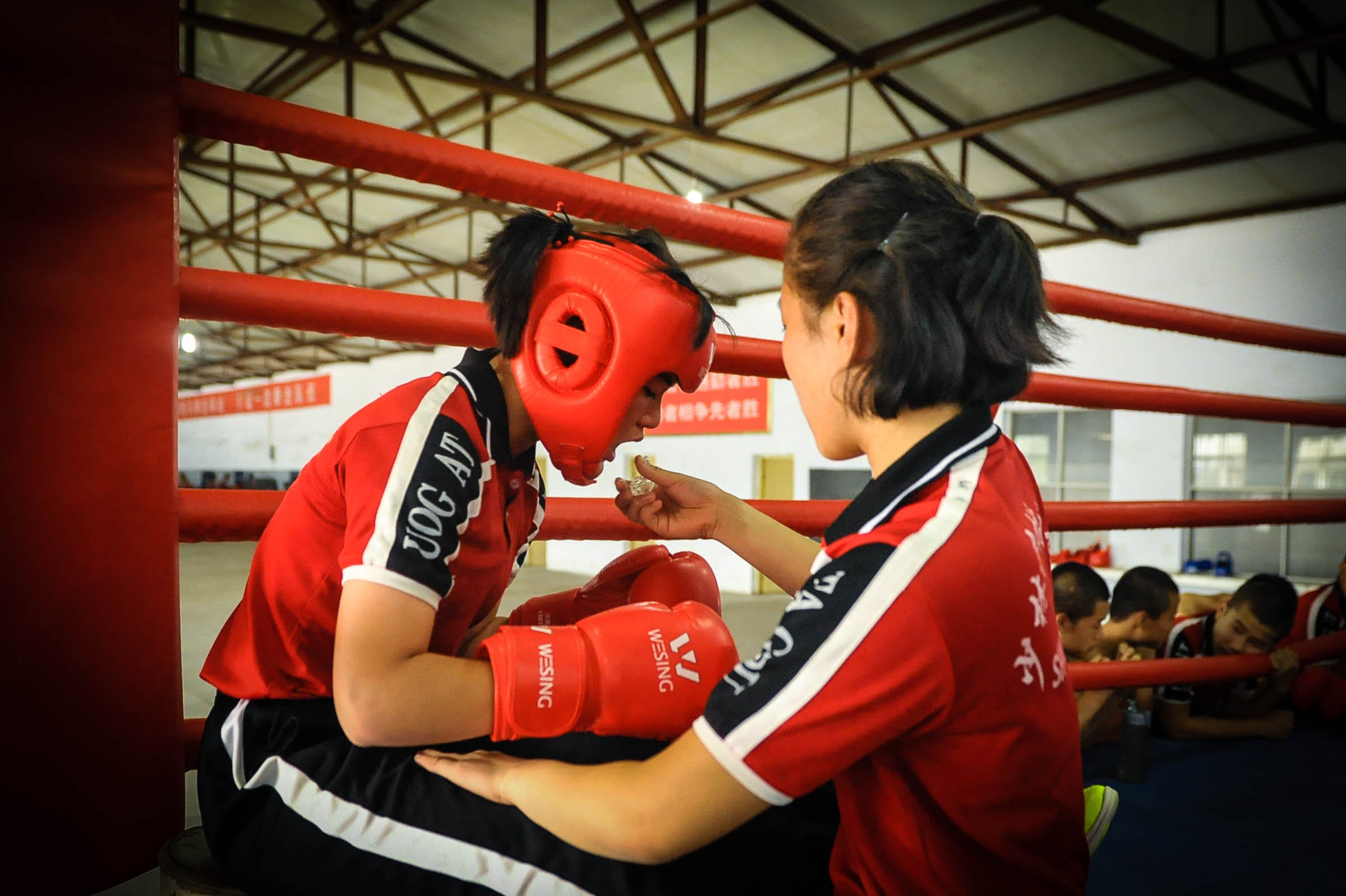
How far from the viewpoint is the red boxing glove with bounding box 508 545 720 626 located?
1132mm

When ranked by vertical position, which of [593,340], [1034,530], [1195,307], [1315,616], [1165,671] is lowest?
[1315,616]

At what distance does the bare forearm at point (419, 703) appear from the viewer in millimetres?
772

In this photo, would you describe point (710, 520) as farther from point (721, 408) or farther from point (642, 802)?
point (721, 408)

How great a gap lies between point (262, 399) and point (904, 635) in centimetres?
1865

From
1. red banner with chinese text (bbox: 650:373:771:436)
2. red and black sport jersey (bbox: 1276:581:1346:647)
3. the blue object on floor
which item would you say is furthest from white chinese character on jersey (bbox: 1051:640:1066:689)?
red banner with chinese text (bbox: 650:373:771:436)

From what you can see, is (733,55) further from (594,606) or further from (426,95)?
(594,606)

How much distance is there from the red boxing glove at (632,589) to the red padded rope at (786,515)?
44 mm

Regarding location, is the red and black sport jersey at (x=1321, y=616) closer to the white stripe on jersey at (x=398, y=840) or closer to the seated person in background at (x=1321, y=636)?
the seated person in background at (x=1321, y=636)

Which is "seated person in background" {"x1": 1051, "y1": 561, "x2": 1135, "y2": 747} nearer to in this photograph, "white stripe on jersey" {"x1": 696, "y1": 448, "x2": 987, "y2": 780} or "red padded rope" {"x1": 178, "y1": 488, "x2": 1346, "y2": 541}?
"red padded rope" {"x1": 178, "y1": 488, "x2": 1346, "y2": 541}

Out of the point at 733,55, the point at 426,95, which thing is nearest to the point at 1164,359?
the point at 733,55

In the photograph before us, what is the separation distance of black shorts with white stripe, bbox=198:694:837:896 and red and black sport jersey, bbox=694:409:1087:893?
12 centimetres

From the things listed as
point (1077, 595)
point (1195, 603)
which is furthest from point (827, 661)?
point (1195, 603)

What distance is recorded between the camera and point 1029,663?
0.72 m

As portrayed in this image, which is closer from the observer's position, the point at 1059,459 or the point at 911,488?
the point at 911,488
